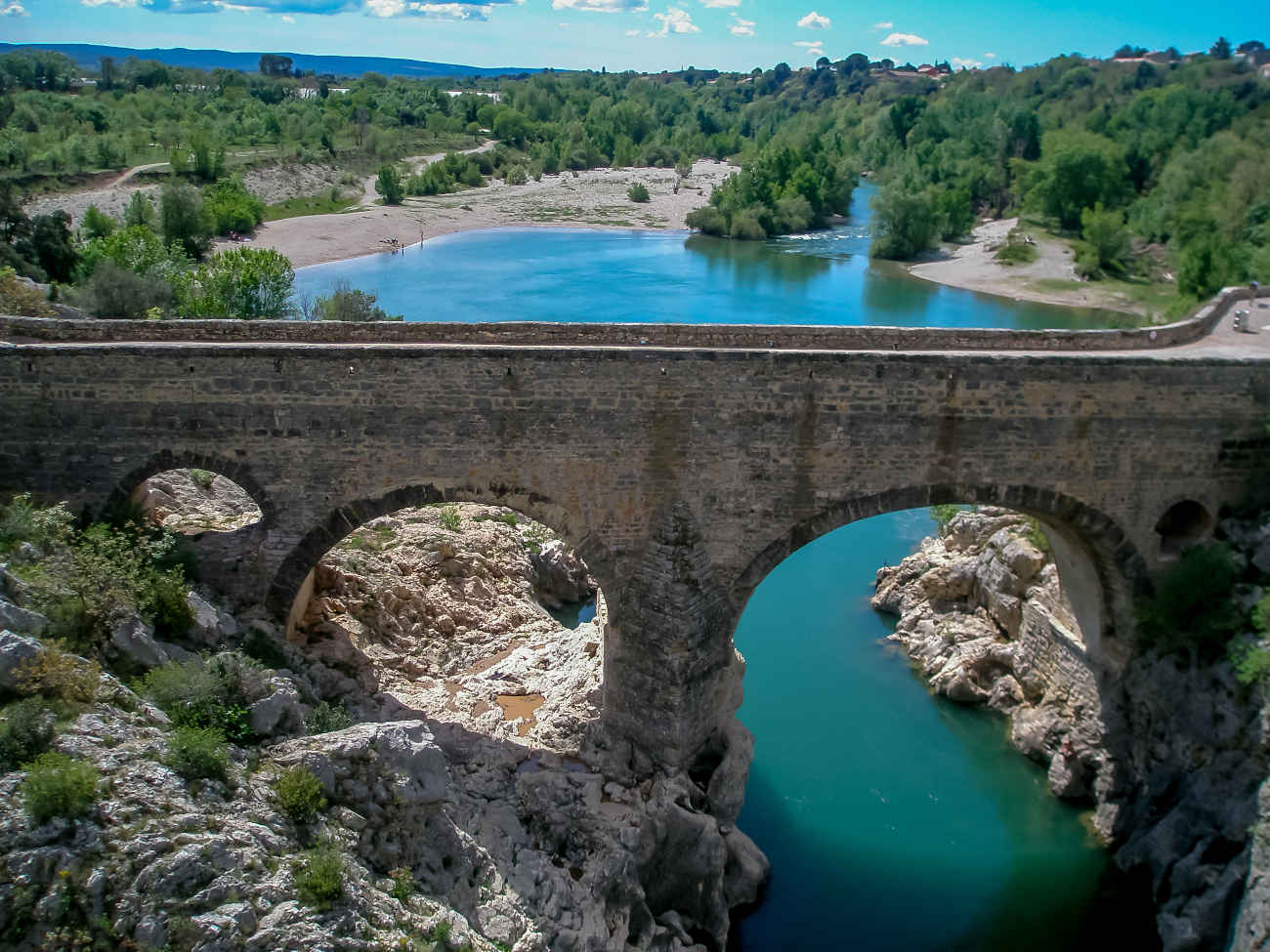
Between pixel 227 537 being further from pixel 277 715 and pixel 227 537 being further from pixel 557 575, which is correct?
pixel 557 575

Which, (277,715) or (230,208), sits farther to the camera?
(230,208)

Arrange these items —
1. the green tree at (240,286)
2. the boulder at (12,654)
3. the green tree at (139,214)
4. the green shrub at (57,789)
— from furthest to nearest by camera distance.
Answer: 1. the green tree at (139,214)
2. the green tree at (240,286)
3. the boulder at (12,654)
4. the green shrub at (57,789)

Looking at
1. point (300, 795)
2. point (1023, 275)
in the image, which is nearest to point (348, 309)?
point (300, 795)

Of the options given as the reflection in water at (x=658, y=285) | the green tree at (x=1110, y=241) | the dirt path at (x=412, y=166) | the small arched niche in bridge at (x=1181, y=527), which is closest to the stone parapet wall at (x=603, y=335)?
the small arched niche in bridge at (x=1181, y=527)

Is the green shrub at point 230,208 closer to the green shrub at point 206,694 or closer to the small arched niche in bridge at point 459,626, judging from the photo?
the small arched niche in bridge at point 459,626

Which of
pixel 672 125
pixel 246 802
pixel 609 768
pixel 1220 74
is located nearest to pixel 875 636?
pixel 609 768
